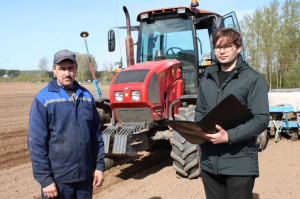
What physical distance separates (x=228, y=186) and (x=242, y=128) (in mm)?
434

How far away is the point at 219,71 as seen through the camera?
2391 millimetres

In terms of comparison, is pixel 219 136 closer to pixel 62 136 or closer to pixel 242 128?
pixel 242 128

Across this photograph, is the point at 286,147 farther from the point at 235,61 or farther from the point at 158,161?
the point at 235,61

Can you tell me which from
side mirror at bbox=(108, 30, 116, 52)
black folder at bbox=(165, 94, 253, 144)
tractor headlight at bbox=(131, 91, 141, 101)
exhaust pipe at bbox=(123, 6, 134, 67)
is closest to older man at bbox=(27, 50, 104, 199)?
black folder at bbox=(165, 94, 253, 144)

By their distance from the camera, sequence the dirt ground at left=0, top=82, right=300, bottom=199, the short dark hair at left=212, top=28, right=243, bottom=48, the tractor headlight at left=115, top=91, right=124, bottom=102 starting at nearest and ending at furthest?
the short dark hair at left=212, top=28, right=243, bottom=48 → the dirt ground at left=0, top=82, right=300, bottom=199 → the tractor headlight at left=115, top=91, right=124, bottom=102

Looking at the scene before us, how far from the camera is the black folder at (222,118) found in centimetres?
203

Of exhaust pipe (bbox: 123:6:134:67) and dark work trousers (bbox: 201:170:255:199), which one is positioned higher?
exhaust pipe (bbox: 123:6:134:67)

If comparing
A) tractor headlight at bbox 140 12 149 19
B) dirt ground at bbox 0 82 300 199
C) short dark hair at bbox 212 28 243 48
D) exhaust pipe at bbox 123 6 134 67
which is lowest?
dirt ground at bbox 0 82 300 199

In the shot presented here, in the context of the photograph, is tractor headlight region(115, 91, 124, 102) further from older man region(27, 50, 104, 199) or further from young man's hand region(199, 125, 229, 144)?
young man's hand region(199, 125, 229, 144)

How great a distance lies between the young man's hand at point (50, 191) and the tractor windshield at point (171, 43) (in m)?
4.03

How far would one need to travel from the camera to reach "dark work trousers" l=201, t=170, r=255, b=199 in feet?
7.13

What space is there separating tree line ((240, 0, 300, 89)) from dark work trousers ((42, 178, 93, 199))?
20.7m

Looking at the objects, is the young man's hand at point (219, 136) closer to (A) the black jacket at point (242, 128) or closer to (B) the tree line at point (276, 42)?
(A) the black jacket at point (242, 128)

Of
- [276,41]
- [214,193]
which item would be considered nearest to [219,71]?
[214,193]
